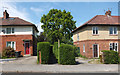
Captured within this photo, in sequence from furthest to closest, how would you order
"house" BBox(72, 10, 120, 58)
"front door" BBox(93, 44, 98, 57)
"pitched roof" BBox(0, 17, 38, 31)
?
"pitched roof" BBox(0, 17, 38, 31) < "front door" BBox(93, 44, 98, 57) < "house" BBox(72, 10, 120, 58)

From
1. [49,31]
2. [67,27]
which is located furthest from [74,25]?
[49,31]

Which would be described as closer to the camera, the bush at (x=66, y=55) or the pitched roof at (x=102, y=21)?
the bush at (x=66, y=55)

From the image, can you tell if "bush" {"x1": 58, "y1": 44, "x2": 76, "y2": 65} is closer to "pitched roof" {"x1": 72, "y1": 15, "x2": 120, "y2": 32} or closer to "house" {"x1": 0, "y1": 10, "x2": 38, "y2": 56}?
"pitched roof" {"x1": 72, "y1": 15, "x2": 120, "y2": 32}

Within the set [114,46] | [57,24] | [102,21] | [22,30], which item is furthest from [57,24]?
[114,46]

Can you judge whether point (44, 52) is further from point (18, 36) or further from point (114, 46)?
point (114, 46)

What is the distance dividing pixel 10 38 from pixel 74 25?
18619 mm

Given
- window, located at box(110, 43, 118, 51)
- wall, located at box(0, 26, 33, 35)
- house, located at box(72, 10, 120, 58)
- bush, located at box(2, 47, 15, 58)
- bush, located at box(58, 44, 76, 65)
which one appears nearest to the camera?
bush, located at box(58, 44, 76, 65)

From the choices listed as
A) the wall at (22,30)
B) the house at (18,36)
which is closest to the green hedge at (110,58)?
the house at (18,36)

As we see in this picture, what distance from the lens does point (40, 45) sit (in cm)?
1013

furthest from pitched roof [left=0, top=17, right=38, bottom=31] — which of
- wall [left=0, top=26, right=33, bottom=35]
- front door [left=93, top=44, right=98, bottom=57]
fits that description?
front door [left=93, top=44, right=98, bottom=57]

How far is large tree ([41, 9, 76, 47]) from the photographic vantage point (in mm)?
27812

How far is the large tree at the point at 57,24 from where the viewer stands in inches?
1095

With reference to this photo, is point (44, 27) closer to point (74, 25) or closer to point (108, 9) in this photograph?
point (74, 25)

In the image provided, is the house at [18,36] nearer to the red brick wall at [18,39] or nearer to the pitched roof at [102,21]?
the red brick wall at [18,39]
